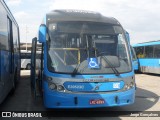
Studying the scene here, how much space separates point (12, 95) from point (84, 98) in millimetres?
5751

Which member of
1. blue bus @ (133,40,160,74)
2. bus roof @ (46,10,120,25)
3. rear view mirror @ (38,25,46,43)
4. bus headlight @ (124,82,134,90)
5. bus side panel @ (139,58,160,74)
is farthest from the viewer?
blue bus @ (133,40,160,74)

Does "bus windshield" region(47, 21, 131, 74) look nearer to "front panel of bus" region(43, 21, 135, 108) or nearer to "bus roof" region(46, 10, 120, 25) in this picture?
"front panel of bus" region(43, 21, 135, 108)

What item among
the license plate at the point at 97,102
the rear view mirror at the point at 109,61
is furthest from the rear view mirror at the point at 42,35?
the license plate at the point at 97,102

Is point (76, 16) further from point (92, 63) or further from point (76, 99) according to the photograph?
point (76, 99)

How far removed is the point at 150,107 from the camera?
10.8 metres

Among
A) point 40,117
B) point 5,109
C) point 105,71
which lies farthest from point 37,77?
point 105,71

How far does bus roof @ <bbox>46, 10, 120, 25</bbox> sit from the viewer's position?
967cm

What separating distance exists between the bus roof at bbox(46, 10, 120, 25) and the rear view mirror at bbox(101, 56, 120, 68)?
4.02ft

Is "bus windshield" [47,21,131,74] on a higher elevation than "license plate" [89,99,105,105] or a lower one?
higher

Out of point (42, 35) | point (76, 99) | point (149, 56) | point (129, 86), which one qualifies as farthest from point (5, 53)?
point (149, 56)

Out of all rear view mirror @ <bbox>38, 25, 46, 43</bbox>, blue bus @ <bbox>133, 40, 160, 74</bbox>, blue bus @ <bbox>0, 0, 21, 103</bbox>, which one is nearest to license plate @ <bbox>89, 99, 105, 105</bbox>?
rear view mirror @ <bbox>38, 25, 46, 43</bbox>

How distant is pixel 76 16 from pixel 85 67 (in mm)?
1721

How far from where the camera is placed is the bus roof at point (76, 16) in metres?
9.67

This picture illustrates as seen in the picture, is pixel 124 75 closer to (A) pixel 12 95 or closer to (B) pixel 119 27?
(B) pixel 119 27
